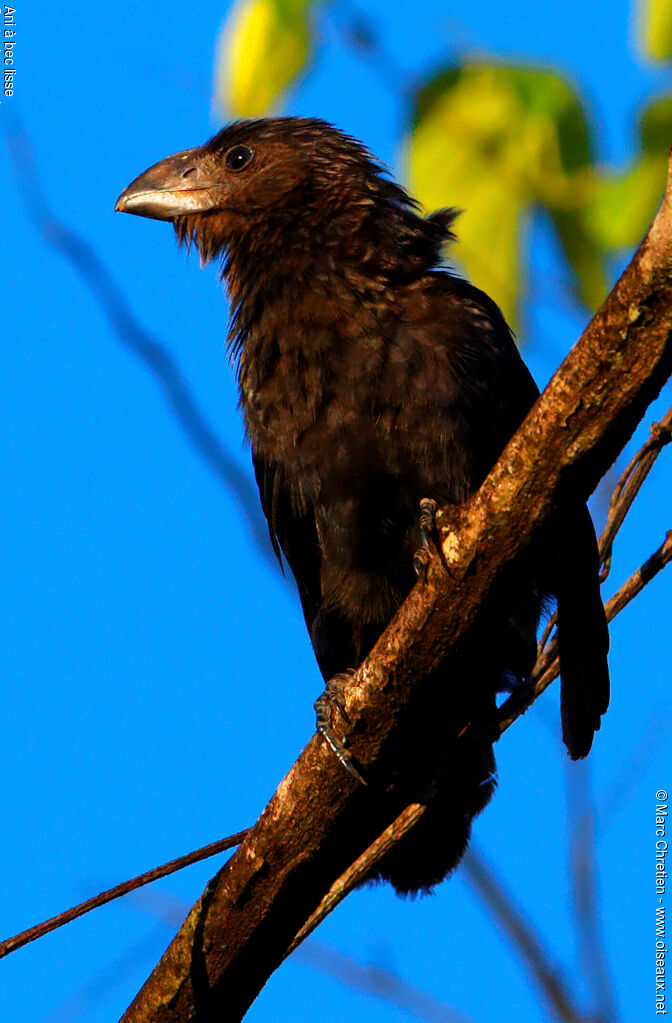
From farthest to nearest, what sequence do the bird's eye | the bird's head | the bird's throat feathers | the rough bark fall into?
the bird's eye < the bird's head < the bird's throat feathers < the rough bark

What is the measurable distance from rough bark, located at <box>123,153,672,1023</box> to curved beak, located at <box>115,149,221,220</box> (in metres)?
2.06

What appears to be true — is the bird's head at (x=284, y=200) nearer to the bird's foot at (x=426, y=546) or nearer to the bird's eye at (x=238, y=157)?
the bird's eye at (x=238, y=157)

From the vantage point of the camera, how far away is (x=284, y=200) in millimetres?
3832

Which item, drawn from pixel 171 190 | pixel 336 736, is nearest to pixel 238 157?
pixel 171 190

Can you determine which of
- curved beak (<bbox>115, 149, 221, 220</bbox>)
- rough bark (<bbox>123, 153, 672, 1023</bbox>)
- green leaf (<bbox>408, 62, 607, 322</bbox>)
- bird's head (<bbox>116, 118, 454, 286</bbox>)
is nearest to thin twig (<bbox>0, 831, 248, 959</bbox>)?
rough bark (<bbox>123, 153, 672, 1023</bbox>)

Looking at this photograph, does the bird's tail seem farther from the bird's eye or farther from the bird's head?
the bird's eye

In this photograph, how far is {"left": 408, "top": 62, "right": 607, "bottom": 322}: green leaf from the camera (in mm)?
2734

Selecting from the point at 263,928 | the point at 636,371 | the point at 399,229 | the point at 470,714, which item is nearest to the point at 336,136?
the point at 399,229

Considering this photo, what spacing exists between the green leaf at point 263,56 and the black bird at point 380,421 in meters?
0.72

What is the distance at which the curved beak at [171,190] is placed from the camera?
412 cm

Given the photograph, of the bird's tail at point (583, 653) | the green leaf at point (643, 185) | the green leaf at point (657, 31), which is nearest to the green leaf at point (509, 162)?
the green leaf at point (643, 185)

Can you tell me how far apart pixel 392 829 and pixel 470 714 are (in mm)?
616

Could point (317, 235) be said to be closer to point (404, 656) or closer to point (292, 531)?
point (292, 531)

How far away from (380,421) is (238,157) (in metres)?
1.46
